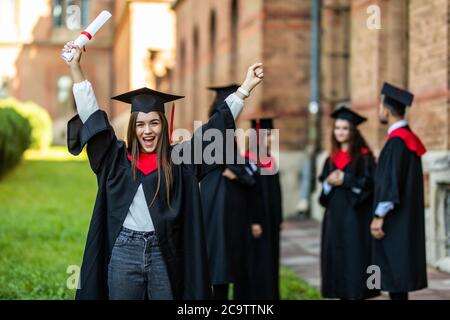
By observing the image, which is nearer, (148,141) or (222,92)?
(148,141)

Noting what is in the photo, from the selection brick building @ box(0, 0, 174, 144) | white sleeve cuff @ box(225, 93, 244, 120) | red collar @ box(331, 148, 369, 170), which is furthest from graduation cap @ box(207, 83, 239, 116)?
brick building @ box(0, 0, 174, 144)

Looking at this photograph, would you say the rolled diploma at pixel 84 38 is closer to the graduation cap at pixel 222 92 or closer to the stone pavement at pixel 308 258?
the graduation cap at pixel 222 92

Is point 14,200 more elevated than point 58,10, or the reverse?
point 58,10

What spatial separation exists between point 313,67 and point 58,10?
3836 cm

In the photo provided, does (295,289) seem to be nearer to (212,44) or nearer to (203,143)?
(203,143)

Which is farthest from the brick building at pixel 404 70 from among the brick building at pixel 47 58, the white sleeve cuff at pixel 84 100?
the brick building at pixel 47 58

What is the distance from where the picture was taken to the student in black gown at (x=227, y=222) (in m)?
7.43

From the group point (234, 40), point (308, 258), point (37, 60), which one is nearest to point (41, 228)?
point (308, 258)

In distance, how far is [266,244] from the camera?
799cm

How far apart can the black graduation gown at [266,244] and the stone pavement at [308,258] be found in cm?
121

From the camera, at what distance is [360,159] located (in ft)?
25.5

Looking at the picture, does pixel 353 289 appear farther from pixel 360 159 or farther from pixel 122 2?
pixel 122 2

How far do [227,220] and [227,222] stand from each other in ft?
0.06
